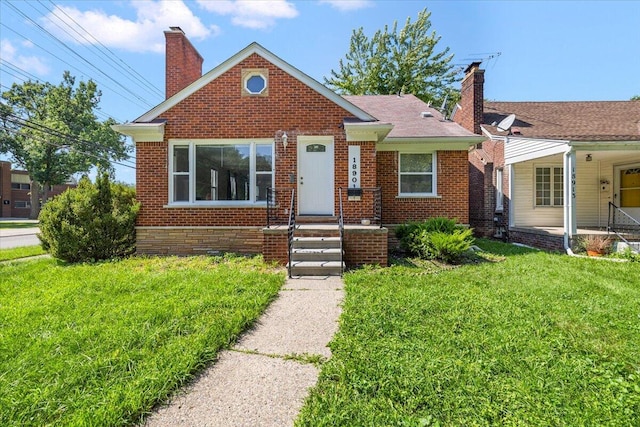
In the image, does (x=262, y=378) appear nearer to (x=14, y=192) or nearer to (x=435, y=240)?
(x=435, y=240)

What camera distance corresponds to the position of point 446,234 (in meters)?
7.76

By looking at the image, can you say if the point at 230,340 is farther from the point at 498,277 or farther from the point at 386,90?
the point at 386,90

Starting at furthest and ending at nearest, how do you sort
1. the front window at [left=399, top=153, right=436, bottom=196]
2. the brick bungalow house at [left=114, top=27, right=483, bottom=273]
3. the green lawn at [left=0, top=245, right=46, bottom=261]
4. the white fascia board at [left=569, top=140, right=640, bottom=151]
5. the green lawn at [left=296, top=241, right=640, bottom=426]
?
the front window at [left=399, top=153, right=436, bottom=196] < the green lawn at [left=0, top=245, right=46, bottom=261] < the brick bungalow house at [left=114, top=27, right=483, bottom=273] < the white fascia board at [left=569, top=140, right=640, bottom=151] < the green lawn at [left=296, top=241, right=640, bottom=426]

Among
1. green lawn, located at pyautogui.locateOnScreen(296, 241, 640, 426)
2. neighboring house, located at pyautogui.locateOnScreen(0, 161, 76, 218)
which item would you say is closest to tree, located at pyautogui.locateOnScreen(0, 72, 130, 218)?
neighboring house, located at pyautogui.locateOnScreen(0, 161, 76, 218)

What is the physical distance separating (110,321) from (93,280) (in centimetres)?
248

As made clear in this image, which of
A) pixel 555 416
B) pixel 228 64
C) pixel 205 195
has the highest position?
pixel 228 64

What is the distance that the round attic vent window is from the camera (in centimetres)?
870

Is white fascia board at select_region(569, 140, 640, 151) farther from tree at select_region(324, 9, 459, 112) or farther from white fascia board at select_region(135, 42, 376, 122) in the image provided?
tree at select_region(324, 9, 459, 112)

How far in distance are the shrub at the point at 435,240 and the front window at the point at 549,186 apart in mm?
6205

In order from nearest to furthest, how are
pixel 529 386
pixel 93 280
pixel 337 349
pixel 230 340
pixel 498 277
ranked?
pixel 529 386, pixel 337 349, pixel 230 340, pixel 93 280, pixel 498 277

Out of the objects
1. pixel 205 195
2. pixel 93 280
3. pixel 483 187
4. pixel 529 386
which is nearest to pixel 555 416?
pixel 529 386

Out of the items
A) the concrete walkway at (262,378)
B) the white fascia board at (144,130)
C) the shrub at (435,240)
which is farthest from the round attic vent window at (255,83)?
the concrete walkway at (262,378)

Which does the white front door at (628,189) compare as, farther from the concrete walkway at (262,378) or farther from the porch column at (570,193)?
the concrete walkway at (262,378)

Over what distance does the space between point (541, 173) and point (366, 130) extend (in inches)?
321
